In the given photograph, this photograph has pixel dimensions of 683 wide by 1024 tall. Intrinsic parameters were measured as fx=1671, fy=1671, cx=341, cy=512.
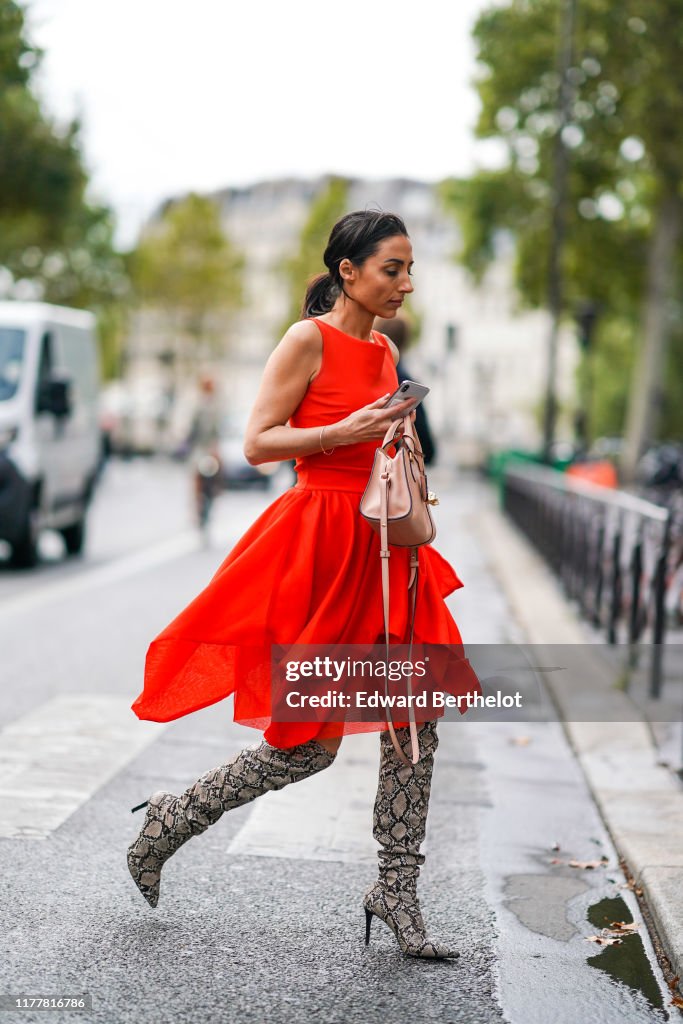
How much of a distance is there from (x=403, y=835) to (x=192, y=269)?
74.4 meters

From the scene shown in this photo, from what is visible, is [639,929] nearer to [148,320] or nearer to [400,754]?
[400,754]

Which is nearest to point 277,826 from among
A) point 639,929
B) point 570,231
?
point 639,929

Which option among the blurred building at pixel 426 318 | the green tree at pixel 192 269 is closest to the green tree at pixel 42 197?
the green tree at pixel 192 269

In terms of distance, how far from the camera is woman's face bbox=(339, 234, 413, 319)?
13.1 feet

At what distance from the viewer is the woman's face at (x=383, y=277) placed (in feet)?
13.1

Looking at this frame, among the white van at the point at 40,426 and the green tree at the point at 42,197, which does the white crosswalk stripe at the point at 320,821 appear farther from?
the green tree at the point at 42,197

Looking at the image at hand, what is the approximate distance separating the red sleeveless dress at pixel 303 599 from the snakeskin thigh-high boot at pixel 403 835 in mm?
122

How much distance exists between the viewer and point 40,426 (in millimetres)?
13945

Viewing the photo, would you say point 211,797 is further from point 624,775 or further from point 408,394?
point 624,775

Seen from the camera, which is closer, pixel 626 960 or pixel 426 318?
pixel 626 960

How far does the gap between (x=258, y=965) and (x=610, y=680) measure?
4.99 meters

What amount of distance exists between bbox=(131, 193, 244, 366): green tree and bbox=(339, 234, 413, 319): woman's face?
2819 inches

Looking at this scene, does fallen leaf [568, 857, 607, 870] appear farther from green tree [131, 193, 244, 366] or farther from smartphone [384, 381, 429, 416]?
green tree [131, 193, 244, 366]

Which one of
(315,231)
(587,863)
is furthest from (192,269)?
(587,863)
